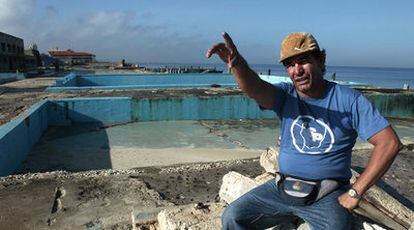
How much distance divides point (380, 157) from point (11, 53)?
49.3 metres

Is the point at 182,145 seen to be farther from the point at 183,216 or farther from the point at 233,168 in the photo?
the point at 183,216

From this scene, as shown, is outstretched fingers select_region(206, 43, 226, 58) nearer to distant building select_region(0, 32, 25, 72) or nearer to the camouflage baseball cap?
the camouflage baseball cap

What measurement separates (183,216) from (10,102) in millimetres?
14230

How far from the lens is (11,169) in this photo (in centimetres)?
721

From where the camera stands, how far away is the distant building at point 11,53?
41756 millimetres

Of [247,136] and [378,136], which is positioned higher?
[378,136]

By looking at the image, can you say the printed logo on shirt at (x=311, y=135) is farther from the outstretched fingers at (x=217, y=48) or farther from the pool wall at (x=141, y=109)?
the pool wall at (x=141, y=109)

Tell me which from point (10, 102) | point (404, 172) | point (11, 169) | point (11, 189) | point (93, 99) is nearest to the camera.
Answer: point (11, 189)

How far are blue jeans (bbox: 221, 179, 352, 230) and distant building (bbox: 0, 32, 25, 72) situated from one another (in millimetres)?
44232

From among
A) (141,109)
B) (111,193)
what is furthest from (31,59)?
(111,193)

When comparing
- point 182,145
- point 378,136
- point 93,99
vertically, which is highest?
point 378,136

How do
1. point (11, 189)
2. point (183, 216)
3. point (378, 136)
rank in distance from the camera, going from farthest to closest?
1. point (11, 189)
2. point (183, 216)
3. point (378, 136)

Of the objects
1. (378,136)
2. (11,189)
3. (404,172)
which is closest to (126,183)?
(11,189)

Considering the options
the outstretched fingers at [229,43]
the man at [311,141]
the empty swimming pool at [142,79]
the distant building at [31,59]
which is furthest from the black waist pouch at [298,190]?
the distant building at [31,59]
